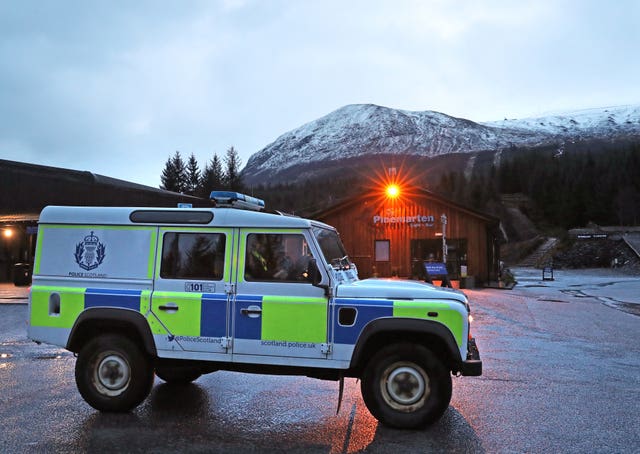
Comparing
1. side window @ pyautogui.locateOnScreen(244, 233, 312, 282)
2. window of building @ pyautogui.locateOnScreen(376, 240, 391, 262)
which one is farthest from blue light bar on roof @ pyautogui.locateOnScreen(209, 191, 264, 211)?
window of building @ pyautogui.locateOnScreen(376, 240, 391, 262)

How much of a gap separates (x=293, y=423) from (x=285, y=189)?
122649 millimetres

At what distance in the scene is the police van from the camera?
520cm

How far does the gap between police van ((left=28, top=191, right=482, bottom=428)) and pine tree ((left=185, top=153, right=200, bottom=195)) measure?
74996 mm

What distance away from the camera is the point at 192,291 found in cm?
562

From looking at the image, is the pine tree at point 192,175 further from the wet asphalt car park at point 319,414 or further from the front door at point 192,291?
the front door at point 192,291

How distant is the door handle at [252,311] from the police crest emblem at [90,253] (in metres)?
1.85

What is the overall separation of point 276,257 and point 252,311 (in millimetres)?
636

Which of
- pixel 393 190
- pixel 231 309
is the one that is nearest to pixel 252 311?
pixel 231 309

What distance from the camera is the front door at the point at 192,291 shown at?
5.52m

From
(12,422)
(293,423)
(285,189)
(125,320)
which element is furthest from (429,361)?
(285,189)

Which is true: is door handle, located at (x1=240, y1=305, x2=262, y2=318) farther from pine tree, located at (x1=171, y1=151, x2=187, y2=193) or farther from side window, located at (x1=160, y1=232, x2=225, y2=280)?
pine tree, located at (x1=171, y1=151, x2=187, y2=193)

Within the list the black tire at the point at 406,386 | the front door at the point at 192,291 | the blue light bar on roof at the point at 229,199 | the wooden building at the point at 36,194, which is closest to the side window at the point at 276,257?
the front door at the point at 192,291

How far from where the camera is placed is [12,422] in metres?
5.39

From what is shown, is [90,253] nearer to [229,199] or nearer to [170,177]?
[229,199]
